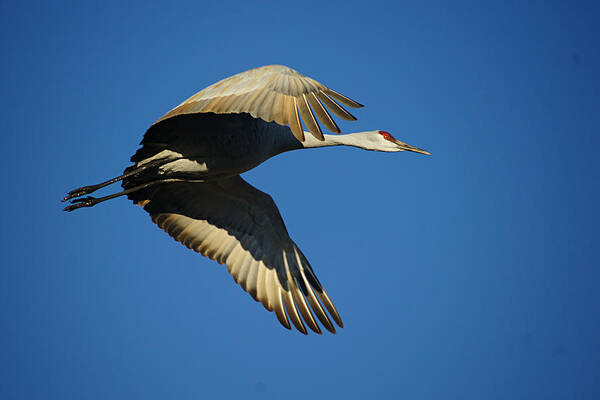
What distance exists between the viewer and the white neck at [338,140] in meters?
7.71

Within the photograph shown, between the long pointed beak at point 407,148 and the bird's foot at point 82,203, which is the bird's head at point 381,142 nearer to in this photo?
the long pointed beak at point 407,148

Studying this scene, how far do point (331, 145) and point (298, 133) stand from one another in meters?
2.72

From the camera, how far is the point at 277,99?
571cm

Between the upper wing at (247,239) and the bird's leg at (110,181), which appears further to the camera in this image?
the upper wing at (247,239)

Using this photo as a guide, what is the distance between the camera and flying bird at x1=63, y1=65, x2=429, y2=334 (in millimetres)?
5797

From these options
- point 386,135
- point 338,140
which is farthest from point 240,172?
point 386,135

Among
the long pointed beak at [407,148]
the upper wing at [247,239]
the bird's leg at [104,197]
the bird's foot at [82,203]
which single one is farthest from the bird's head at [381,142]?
A: the bird's foot at [82,203]

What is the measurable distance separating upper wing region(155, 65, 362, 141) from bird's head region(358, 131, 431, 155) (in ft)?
7.67

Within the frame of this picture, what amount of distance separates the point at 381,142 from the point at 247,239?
2.16 m

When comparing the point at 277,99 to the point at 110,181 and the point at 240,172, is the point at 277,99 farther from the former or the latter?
the point at 110,181

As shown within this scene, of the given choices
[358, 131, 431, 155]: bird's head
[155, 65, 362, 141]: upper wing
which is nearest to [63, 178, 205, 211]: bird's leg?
[155, 65, 362, 141]: upper wing

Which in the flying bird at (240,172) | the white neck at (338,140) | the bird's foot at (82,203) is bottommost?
the bird's foot at (82,203)

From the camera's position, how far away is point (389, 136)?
833cm

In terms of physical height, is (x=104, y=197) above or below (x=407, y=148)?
below
